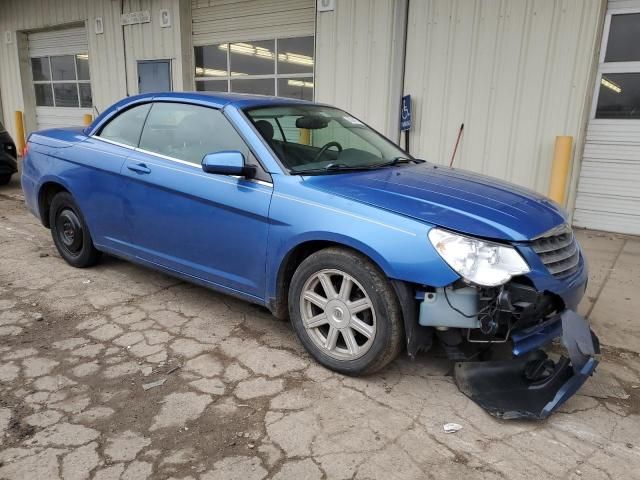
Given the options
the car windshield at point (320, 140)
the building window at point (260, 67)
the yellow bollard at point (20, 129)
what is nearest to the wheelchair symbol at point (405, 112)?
the building window at point (260, 67)

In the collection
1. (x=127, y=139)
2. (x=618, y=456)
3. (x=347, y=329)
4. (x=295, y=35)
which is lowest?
(x=618, y=456)

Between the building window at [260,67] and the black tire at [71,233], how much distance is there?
17.3 ft

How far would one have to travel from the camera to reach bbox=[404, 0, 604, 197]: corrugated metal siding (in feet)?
20.5

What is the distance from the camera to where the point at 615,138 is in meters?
6.34

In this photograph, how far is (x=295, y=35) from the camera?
8.82 meters

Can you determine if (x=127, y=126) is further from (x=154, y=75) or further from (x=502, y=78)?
(x=154, y=75)

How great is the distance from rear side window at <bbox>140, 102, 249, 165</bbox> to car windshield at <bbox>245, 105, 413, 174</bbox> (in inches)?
8.3

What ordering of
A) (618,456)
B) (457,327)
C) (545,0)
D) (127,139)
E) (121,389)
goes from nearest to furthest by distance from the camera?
(618,456)
(457,327)
(121,389)
(127,139)
(545,0)

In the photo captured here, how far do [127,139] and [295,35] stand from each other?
567 cm

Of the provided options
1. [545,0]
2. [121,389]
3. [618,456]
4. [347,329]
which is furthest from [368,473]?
[545,0]

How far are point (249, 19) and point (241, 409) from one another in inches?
A: 337

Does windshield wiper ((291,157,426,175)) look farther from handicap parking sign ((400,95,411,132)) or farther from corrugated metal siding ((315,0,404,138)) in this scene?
corrugated metal siding ((315,0,404,138))

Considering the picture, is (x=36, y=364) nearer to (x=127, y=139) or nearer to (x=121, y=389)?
(x=121, y=389)

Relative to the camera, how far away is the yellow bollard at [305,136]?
359 cm
